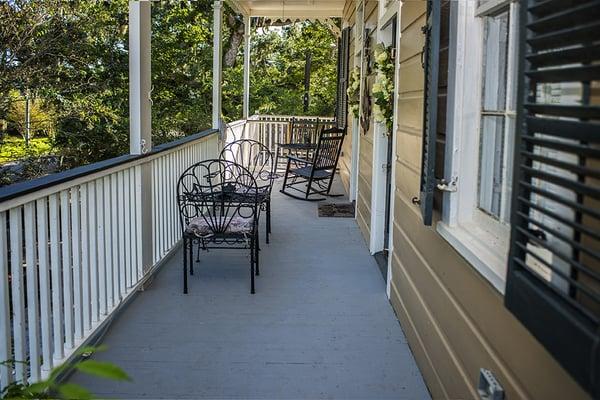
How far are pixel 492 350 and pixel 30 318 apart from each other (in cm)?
170

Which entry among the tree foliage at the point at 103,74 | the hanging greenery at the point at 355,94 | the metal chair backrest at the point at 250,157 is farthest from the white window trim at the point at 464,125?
the hanging greenery at the point at 355,94

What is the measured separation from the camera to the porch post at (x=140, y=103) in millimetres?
4027

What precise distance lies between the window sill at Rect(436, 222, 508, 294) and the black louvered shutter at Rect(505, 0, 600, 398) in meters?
0.33

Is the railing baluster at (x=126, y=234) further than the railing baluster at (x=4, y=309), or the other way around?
the railing baluster at (x=126, y=234)

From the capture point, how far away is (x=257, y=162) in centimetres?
1048

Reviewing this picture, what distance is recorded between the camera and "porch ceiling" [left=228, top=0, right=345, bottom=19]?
9.68 meters

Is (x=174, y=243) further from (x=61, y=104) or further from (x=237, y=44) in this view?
(x=237, y=44)

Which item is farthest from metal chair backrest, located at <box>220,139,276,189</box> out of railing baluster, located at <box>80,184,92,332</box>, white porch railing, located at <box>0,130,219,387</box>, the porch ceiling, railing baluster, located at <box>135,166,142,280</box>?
railing baluster, located at <box>80,184,92,332</box>

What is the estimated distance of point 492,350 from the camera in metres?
1.90

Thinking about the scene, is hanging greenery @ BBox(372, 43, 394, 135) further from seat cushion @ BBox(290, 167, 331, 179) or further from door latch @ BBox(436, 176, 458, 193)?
seat cushion @ BBox(290, 167, 331, 179)

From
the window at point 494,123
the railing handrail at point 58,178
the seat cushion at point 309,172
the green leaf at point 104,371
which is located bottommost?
the seat cushion at point 309,172

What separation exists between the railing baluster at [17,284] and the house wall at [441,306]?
5.16 ft

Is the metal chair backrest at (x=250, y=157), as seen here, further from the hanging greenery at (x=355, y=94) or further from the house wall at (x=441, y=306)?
the house wall at (x=441, y=306)

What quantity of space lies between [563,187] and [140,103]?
11.0ft
